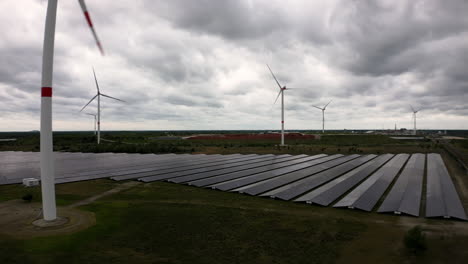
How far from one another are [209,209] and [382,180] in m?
20.2

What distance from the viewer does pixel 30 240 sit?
44.4 feet

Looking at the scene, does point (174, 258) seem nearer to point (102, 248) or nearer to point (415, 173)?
point (102, 248)

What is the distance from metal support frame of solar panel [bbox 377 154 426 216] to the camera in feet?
63.0

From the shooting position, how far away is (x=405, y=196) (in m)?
22.9

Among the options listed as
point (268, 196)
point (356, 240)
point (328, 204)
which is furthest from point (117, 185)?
point (356, 240)

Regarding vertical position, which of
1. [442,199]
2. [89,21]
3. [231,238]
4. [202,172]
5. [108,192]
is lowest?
[231,238]

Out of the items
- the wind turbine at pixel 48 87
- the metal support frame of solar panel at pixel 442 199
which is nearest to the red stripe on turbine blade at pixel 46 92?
the wind turbine at pixel 48 87

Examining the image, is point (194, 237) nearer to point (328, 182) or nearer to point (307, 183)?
point (307, 183)

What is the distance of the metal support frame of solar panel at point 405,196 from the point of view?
756 inches

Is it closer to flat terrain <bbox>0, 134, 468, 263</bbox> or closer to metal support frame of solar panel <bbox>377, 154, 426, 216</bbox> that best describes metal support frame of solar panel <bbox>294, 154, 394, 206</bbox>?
flat terrain <bbox>0, 134, 468, 263</bbox>

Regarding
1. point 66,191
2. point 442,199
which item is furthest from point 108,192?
point 442,199

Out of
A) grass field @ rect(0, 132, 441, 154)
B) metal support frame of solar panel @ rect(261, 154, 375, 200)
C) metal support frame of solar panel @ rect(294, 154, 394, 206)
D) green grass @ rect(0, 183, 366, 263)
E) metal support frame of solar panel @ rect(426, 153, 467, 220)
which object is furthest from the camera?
grass field @ rect(0, 132, 441, 154)

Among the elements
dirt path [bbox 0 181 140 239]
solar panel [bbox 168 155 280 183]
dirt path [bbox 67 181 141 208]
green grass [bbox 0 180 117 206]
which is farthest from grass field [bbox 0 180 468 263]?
solar panel [bbox 168 155 280 183]

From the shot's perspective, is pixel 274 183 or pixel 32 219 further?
pixel 274 183
